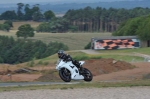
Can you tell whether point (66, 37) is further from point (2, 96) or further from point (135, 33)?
point (2, 96)

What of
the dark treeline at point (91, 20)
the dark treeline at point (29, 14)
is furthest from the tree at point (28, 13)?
the dark treeline at point (91, 20)

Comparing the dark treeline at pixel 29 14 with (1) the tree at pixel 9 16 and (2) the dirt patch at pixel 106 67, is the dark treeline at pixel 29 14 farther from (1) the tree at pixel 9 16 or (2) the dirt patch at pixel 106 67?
(2) the dirt patch at pixel 106 67

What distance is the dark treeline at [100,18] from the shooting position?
136125 millimetres

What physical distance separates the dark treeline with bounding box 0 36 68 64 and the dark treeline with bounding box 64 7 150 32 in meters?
47.4

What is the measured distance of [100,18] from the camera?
13825 centimetres

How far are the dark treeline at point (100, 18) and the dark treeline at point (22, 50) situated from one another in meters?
47.4

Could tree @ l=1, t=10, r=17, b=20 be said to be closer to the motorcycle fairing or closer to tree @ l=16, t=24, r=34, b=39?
tree @ l=16, t=24, r=34, b=39

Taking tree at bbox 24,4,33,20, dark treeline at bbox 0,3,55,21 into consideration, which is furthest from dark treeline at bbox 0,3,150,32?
tree at bbox 24,4,33,20

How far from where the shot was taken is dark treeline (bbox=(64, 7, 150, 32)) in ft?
447

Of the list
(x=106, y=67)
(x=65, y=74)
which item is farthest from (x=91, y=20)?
(x=65, y=74)

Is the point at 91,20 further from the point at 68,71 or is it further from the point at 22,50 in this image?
the point at 68,71

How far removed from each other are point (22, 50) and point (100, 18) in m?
55.6

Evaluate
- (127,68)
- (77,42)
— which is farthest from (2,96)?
(77,42)

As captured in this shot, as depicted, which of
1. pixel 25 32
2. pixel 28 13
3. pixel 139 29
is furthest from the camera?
pixel 28 13
